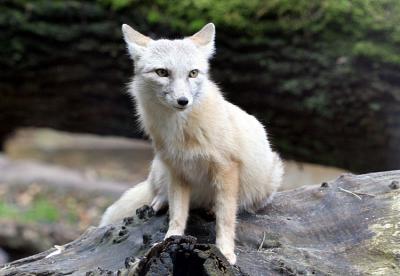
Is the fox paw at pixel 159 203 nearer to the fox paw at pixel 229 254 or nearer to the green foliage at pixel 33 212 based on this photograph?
the fox paw at pixel 229 254

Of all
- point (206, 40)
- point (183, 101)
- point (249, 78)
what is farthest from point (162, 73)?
point (249, 78)

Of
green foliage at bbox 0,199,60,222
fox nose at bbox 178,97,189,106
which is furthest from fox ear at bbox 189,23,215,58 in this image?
green foliage at bbox 0,199,60,222

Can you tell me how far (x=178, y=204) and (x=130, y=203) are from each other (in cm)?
92

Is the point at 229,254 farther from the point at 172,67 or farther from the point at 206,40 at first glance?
the point at 206,40

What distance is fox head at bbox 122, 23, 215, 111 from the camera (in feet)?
11.8

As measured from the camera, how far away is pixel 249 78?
6059mm

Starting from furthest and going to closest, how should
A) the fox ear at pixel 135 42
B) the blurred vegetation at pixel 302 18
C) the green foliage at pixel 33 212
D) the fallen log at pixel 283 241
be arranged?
1. the green foliage at pixel 33 212
2. the blurred vegetation at pixel 302 18
3. the fox ear at pixel 135 42
4. the fallen log at pixel 283 241

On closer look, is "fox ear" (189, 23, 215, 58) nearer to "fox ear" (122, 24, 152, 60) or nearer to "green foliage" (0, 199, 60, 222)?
"fox ear" (122, 24, 152, 60)

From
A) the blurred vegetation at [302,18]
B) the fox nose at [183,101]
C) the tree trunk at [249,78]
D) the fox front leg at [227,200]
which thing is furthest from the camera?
the tree trunk at [249,78]

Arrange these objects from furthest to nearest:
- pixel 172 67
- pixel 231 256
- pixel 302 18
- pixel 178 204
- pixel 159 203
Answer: pixel 302 18
pixel 159 203
pixel 178 204
pixel 172 67
pixel 231 256

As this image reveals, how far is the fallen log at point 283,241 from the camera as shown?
3215mm

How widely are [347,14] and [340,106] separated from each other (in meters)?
0.77

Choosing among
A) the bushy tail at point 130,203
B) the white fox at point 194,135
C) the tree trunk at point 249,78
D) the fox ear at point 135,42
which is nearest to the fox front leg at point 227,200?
the white fox at point 194,135

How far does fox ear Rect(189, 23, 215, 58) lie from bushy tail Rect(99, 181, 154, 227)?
3.68 feet
